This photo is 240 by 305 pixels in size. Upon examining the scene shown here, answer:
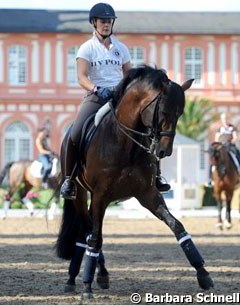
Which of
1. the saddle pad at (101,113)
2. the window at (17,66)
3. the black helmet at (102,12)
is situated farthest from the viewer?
the window at (17,66)

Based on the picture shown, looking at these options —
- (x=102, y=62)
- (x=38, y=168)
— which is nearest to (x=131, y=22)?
(x=38, y=168)

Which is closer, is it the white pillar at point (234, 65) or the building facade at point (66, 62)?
the building facade at point (66, 62)

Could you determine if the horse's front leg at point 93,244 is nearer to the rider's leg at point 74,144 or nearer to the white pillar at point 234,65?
the rider's leg at point 74,144

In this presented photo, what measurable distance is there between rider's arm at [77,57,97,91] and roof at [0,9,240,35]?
49.0m

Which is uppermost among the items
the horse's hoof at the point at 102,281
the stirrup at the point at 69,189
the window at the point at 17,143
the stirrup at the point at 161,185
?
the stirrup at the point at 161,185

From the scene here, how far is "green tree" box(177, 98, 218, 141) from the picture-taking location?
52094 millimetres

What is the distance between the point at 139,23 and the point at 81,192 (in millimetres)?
50815

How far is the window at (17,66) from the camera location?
5784 cm

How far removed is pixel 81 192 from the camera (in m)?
9.36

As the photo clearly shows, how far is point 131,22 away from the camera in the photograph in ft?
195

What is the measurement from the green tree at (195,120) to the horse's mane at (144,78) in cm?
4272

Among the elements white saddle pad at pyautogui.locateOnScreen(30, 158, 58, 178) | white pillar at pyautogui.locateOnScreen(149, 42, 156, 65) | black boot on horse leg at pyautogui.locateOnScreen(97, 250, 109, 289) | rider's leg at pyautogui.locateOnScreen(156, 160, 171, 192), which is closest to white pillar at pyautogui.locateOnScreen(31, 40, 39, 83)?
white pillar at pyautogui.locateOnScreen(149, 42, 156, 65)

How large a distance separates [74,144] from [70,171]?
27 cm

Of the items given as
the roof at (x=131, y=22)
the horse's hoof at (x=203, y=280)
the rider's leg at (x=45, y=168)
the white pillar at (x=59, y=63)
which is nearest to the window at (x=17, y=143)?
the white pillar at (x=59, y=63)
